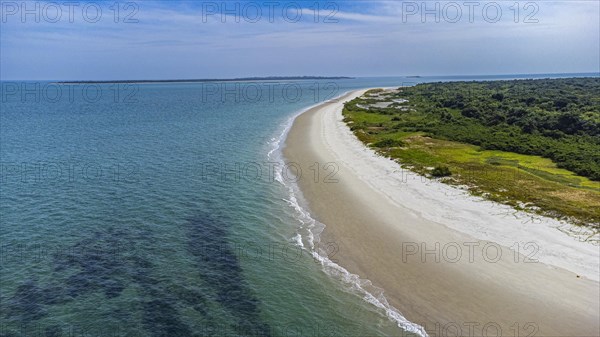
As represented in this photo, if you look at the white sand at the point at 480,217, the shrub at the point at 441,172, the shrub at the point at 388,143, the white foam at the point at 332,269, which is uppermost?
the shrub at the point at 388,143

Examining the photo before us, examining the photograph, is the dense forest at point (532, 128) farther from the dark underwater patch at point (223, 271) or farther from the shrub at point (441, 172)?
the dark underwater patch at point (223, 271)

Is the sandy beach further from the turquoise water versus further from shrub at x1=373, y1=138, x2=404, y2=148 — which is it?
shrub at x1=373, y1=138, x2=404, y2=148

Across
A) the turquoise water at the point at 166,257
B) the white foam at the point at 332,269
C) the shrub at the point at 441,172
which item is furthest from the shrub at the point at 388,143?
the white foam at the point at 332,269

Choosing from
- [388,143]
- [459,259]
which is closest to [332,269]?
[459,259]

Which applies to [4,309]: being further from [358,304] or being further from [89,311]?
[358,304]

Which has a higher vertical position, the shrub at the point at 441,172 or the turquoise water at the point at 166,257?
the shrub at the point at 441,172

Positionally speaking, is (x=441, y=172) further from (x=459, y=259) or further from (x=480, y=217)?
(x=459, y=259)

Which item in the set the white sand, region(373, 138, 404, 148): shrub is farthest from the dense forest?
the white sand

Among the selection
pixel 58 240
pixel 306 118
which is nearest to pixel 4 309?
pixel 58 240
